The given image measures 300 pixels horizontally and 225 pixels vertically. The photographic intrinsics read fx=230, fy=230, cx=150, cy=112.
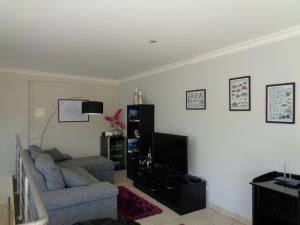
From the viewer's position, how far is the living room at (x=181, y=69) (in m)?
2.17

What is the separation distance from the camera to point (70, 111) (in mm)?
5426

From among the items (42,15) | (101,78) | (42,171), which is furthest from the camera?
(101,78)

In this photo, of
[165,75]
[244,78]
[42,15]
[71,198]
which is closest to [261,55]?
[244,78]

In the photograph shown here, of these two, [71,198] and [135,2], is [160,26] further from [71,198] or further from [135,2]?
[71,198]

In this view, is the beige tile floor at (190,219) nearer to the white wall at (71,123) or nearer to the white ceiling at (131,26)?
the white wall at (71,123)

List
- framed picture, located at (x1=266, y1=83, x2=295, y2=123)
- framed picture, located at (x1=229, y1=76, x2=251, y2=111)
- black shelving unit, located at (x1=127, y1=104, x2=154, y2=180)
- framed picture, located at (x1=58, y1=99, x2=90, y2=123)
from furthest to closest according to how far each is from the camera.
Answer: framed picture, located at (x1=58, y1=99, x2=90, y2=123), black shelving unit, located at (x1=127, y1=104, x2=154, y2=180), framed picture, located at (x1=229, y1=76, x2=251, y2=111), framed picture, located at (x1=266, y1=83, x2=295, y2=123)

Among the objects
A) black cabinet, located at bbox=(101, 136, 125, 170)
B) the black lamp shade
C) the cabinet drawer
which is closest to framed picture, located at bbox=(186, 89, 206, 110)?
the cabinet drawer

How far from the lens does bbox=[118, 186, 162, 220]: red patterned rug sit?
3295 mm

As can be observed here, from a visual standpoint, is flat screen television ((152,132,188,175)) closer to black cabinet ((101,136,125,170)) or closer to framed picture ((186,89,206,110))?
framed picture ((186,89,206,110))

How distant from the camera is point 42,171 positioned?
2.57 m

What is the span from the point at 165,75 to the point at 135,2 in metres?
2.63

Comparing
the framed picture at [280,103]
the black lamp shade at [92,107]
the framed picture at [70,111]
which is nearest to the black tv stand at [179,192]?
the framed picture at [280,103]

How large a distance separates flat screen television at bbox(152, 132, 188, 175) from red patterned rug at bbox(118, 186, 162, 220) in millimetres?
681

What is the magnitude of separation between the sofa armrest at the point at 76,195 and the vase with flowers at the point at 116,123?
10.2ft
